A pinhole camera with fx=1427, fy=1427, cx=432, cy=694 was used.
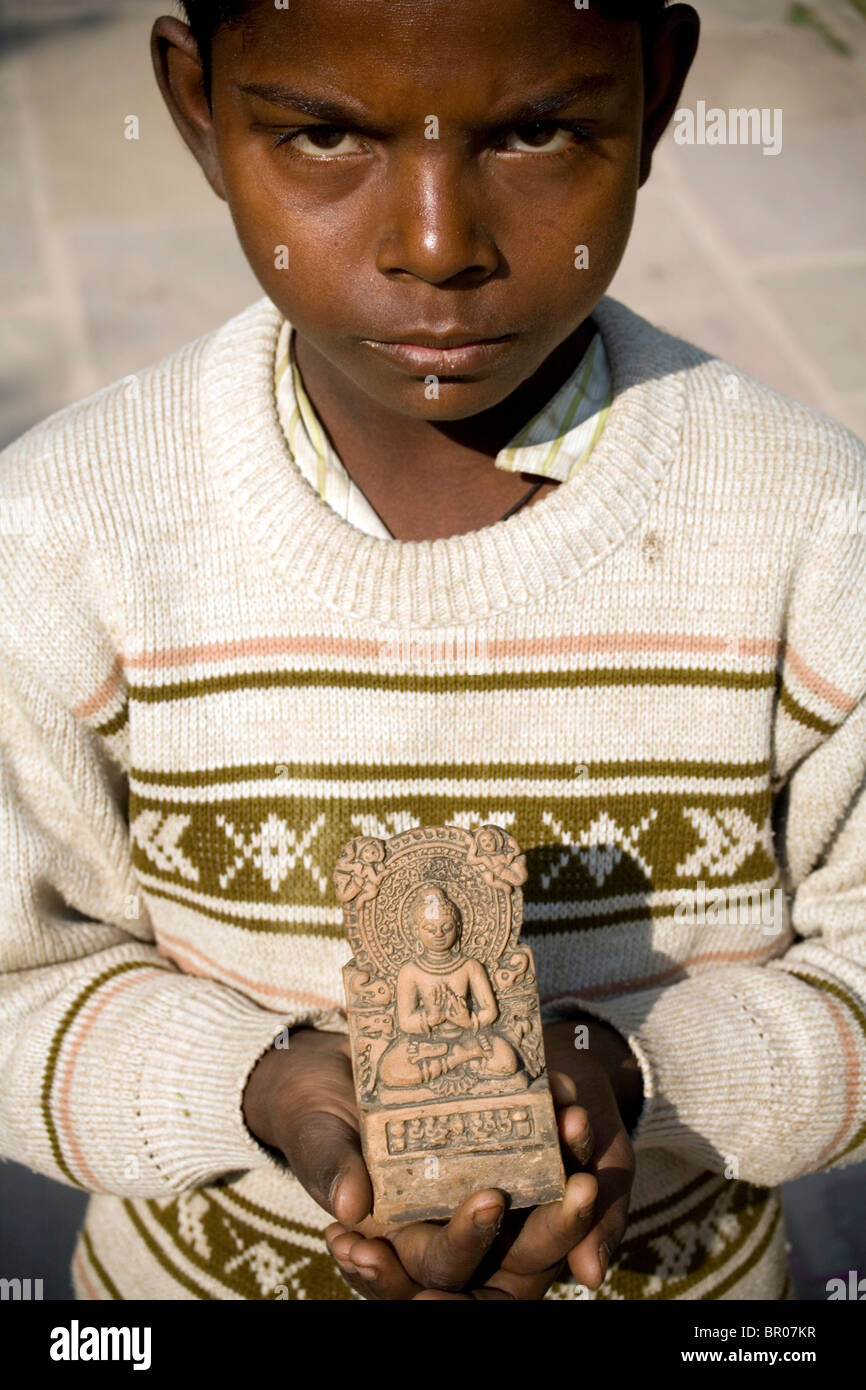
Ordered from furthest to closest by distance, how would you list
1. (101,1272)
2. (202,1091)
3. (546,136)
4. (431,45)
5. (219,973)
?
1. (101,1272)
2. (219,973)
3. (202,1091)
4. (546,136)
5. (431,45)

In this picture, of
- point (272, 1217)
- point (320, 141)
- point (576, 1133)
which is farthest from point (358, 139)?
point (272, 1217)

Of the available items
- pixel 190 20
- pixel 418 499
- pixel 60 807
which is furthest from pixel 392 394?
pixel 60 807

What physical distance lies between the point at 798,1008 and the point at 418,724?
503 millimetres

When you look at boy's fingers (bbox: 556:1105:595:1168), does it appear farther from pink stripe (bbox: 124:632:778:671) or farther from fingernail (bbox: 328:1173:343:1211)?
pink stripe (bbox: 124:632:778:671)

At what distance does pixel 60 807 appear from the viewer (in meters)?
1.54

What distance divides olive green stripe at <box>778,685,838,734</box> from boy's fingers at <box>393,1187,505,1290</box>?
60 cm

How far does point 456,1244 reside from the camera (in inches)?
46.0

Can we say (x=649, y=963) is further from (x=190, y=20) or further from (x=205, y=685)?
(x=190, y=20)

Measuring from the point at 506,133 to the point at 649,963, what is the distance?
0.89m

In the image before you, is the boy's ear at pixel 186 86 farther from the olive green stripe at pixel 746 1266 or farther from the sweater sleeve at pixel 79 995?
the olive green stripe at pixel 746 1266

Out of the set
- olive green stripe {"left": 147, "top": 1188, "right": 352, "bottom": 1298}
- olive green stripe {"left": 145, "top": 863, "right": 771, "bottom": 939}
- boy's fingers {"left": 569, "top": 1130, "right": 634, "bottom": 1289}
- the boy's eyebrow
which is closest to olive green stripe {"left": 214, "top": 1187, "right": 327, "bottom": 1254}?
olive green stripe {"left": 147, "top": 1188, "right": 352, "bottom": 1298}

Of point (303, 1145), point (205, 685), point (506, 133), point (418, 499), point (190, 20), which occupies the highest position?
point (190, 20)

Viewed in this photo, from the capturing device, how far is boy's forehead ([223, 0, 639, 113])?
1.05m

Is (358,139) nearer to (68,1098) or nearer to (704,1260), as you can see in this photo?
(68,1098)
